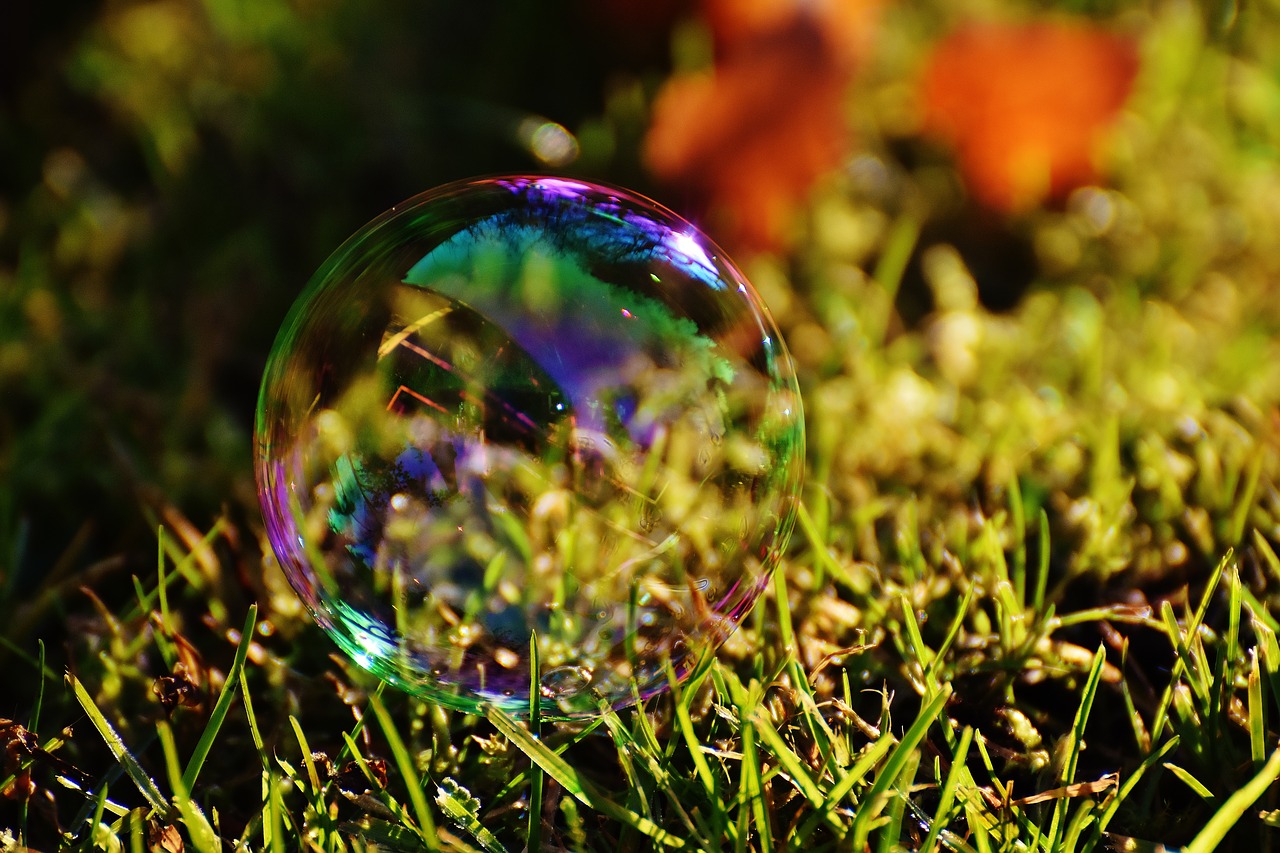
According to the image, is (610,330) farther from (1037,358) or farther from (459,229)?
(1037,358)

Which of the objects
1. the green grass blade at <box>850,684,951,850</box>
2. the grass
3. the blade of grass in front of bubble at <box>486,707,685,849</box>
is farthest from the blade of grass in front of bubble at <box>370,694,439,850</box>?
the green grass blade at <box>850,684,951,850</box>

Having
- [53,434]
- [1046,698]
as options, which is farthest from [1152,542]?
[53,434]

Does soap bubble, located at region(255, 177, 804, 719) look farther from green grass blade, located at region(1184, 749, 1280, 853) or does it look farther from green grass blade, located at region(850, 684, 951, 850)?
green grass blade, located at region(1184, 749, 1280, 853)

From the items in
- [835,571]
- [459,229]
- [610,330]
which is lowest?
[835,571]

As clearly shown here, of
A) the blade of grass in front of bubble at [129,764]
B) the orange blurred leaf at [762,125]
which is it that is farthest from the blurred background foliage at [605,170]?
the blade of grass in front of bubble at [129,764]

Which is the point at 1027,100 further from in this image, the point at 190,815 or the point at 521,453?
the point at 190,815

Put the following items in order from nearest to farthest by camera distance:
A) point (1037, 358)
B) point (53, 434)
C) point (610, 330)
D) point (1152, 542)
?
point (610, 330) → point (1152, 542) → point (53, 434) → point (1037, 358)
